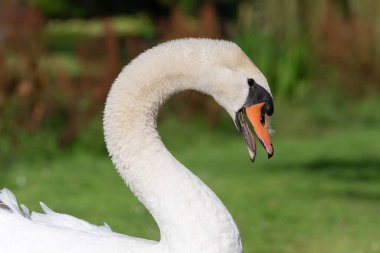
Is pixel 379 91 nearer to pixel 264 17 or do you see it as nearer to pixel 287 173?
pixel 264 17

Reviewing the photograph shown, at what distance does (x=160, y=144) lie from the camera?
4363mm

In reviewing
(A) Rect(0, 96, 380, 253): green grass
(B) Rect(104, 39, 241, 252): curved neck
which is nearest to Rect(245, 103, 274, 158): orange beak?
(B) Rect(104, 39, 241, 252): curved neck

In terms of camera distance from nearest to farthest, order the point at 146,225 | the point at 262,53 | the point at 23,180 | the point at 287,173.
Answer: the point at 146,225 → the point at 23,180 → the point at 287,173 → the point at 262,53

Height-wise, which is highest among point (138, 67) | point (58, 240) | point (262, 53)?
point (138, 67)

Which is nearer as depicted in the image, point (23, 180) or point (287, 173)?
point (23, 180)

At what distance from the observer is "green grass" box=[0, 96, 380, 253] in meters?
8.59

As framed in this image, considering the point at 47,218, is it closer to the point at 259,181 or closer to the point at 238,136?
the point at 259,181

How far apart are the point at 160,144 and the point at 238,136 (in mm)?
10092

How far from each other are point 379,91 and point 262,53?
91.5 inches

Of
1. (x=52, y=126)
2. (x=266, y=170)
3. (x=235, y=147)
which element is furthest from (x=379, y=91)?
(x=52, y=126)

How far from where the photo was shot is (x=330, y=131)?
15164mm

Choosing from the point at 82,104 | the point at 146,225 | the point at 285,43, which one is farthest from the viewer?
the point at 285,43

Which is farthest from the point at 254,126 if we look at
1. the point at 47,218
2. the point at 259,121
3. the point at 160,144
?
the point at 47,218

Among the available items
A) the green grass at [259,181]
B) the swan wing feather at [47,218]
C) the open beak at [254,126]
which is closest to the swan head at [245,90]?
the open beak at [254,126]
